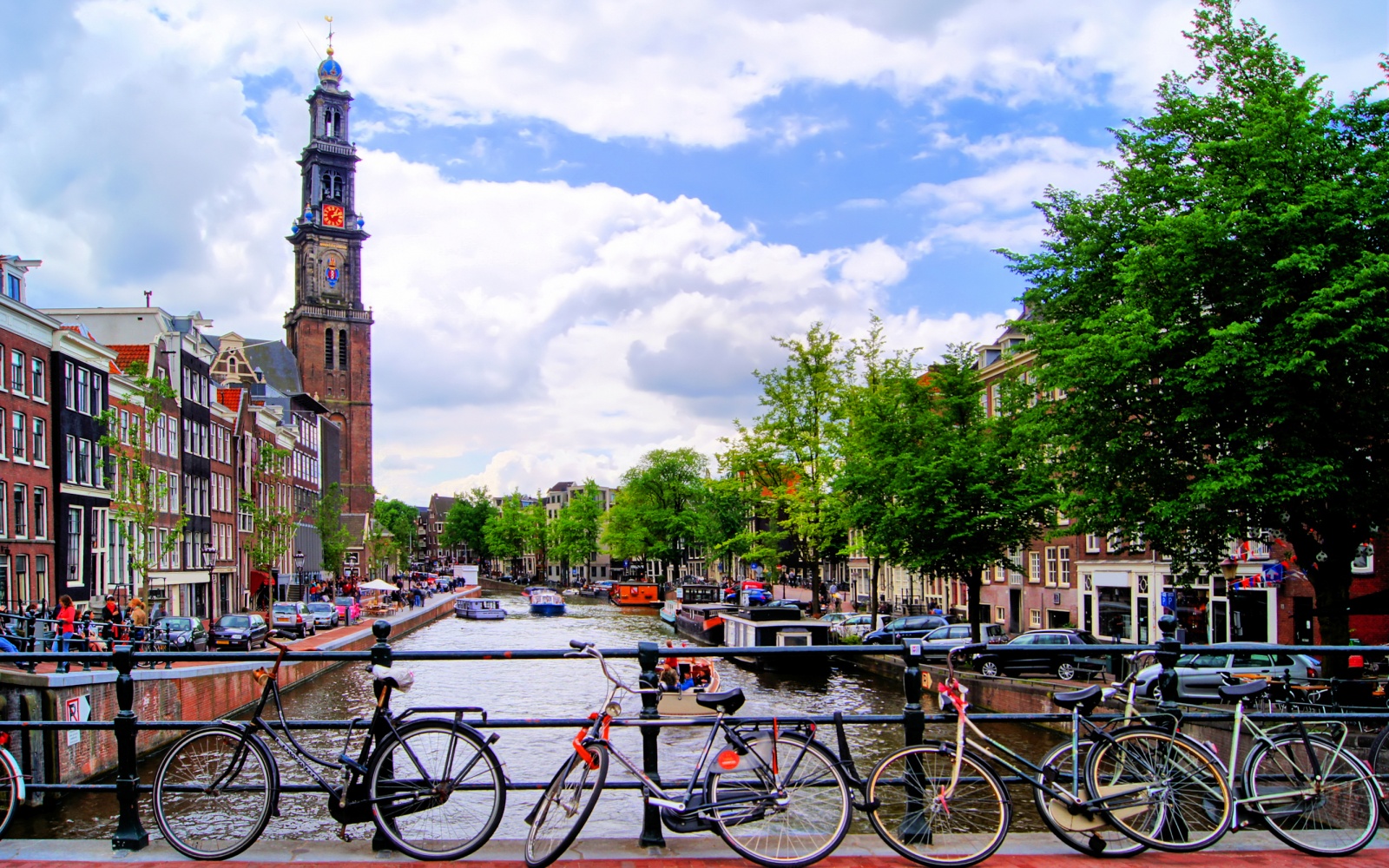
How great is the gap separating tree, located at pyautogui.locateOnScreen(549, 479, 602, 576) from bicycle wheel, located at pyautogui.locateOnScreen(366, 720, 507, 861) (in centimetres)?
13039

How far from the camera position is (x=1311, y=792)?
21.4 feet

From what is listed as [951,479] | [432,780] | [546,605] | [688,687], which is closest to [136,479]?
[688,687]

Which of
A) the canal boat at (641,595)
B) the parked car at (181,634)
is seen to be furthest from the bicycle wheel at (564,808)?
the canal boat at (641,595)

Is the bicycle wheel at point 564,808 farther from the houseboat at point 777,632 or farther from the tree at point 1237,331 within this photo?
the houseboat at point 777,632

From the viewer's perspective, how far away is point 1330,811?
653 cm

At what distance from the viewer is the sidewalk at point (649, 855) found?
599 cm

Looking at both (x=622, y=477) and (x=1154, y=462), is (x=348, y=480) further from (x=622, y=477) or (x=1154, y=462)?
(x=1154, y=462)

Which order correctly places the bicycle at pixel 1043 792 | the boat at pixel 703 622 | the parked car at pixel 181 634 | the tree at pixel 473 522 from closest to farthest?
1. the bicycle at pixel 1043 792
2. the parked car at pixel 181 634
3. the boat at pixel 703 622
4. the tree at pixel 473 522

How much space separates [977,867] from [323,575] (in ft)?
313

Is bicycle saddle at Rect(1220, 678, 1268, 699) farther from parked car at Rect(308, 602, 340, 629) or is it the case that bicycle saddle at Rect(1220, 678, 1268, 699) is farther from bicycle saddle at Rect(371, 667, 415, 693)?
parked car at Rect(308, 602, 340, 629)

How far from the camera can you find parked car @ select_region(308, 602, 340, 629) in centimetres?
5132

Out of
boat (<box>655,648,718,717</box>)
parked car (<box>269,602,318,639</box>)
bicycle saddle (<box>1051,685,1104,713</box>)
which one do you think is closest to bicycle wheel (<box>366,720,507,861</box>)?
bicycle saddle (<box>1051,685,1104,713</box>)

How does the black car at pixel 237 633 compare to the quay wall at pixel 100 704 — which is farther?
the black car at pixel 237 633

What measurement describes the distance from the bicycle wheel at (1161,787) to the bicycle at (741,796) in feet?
5.18
